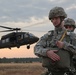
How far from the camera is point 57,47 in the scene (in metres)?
4.25

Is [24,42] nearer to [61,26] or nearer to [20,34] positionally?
[20,34]

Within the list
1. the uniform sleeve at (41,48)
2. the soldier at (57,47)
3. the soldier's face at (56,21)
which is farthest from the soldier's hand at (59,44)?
the soldier's face at (56,21)

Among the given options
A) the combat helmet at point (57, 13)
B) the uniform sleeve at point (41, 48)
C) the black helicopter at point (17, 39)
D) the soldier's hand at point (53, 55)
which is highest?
the combat helmet at point (57, 13)

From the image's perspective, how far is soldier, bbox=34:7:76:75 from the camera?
416 cm

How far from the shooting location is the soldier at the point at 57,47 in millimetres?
4164

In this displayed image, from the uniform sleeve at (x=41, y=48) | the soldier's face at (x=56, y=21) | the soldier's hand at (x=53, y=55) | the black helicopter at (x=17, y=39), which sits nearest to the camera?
the soldier's hand at (x=53, y=55)

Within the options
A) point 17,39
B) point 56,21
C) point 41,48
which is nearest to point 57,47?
point 41,48

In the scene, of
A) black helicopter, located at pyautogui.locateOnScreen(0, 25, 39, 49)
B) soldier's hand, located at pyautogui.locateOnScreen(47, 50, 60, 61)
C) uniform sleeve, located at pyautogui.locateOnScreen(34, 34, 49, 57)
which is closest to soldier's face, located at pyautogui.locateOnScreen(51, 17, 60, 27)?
uniform sleeve, located at pyautogui.locateOnScreen(34, 34, 49, 57)

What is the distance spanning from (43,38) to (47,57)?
1.10 feet

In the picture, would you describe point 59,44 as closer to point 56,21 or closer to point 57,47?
point 57,47

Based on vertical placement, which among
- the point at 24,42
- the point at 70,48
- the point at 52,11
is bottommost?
the point at 24,42

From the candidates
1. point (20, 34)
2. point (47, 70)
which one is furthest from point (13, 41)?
point (47, 70)

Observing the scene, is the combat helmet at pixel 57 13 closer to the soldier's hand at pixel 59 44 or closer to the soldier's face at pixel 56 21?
the soldier's face at pixel 56 21

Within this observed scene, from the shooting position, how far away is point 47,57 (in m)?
4.20
